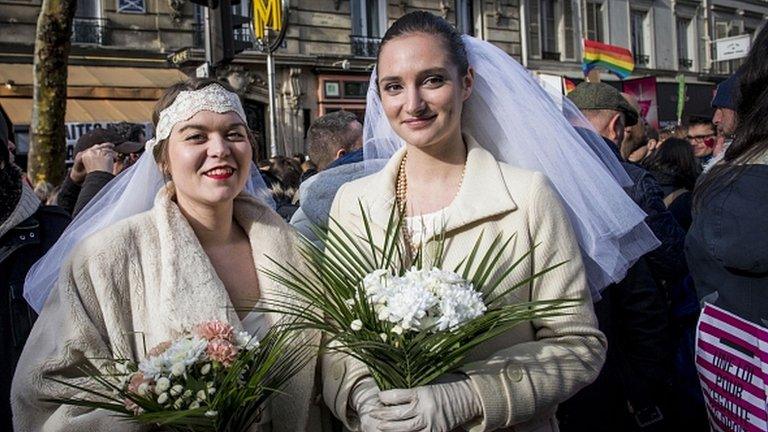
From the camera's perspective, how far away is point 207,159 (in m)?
2.53

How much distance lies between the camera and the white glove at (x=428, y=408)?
2.05 meters

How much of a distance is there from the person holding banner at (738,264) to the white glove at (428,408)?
0.75 meters

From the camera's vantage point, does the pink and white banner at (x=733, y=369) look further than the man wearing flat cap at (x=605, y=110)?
No

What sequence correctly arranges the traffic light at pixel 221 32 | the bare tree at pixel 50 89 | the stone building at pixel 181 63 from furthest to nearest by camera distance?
the stone building at pixel 181 63, the bare tree at pixel 50 89, the traffic light at pixel 221 32

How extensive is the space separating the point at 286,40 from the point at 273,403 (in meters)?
17.6

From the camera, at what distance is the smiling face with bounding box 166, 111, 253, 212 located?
99.7 inches

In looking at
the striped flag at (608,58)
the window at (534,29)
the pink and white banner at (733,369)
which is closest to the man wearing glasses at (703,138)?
the pink and white banner at (733,369)

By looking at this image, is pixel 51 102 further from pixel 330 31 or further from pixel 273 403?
pixel 330 31

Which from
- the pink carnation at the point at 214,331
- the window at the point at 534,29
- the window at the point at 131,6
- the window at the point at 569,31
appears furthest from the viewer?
the window at the point at 569,31

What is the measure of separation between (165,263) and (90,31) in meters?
15.8

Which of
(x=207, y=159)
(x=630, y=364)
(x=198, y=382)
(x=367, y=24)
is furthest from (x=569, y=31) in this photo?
(x=198, y=382)

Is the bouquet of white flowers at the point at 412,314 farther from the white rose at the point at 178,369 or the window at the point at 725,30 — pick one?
the window at the point at 725,30

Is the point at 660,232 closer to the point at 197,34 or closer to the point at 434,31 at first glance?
the point at 434,31

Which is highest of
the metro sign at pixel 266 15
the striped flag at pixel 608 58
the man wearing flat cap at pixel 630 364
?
the metro sign at pixel 266 15
